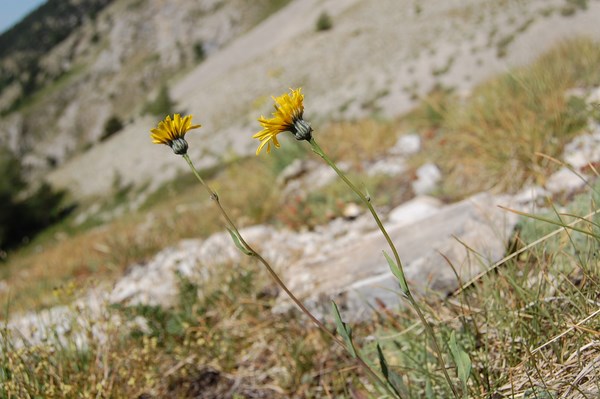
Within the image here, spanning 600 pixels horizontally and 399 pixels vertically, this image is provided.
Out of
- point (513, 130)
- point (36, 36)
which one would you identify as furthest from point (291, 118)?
point (36, 36)

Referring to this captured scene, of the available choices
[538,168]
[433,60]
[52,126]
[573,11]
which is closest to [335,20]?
[433,60]

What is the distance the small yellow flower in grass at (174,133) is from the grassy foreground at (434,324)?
770 millimetres

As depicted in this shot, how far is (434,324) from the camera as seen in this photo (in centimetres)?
160

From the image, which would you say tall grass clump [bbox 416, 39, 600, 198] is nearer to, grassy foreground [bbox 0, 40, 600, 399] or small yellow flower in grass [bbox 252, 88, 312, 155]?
grassy foreground [bbox 0, 40, 600, 399]

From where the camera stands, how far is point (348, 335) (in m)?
0.95

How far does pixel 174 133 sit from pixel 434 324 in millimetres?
1111

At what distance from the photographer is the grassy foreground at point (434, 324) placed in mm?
1275

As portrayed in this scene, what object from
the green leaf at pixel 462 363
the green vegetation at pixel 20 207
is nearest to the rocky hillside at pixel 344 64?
the green vegetation at pixel 20 207

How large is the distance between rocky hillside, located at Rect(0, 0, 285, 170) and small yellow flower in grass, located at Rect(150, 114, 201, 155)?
43830mm

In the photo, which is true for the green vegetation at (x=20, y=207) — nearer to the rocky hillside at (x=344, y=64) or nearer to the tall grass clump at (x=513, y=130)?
the rocky hillside at (x=344, y=64)

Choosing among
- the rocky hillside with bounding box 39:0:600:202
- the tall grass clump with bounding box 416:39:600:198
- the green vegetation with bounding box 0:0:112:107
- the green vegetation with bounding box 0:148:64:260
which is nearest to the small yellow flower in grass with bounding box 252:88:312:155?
the tall grass clump with bounding box 416:39:600:198

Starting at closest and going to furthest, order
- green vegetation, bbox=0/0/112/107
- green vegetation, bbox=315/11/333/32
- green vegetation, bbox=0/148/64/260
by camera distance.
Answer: green vegetation, bbox=315/11/333/32 → green vegetation, bbox=0/148/64/260 → green vegetation, bbox=0/0/112/107

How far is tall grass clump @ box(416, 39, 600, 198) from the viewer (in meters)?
3.24

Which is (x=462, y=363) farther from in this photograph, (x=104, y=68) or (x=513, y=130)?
(x=104, y=68)
